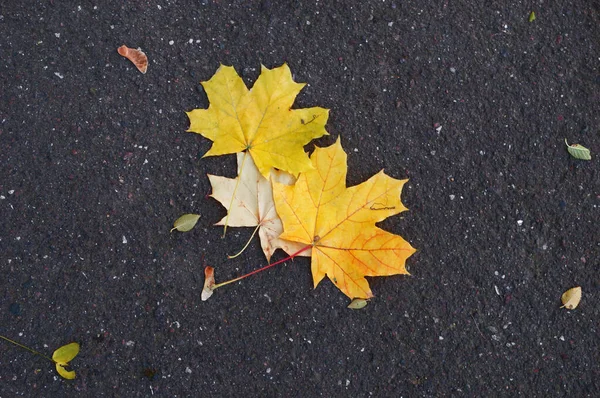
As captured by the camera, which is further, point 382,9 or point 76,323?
point 382,9

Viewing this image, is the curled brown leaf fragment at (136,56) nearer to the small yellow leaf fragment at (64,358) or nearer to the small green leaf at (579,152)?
the small yellow leaf fragment at (64,358)

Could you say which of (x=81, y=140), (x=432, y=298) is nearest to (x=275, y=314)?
(x=432, y=298)

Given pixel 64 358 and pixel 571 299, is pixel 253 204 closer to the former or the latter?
pixel 64 358

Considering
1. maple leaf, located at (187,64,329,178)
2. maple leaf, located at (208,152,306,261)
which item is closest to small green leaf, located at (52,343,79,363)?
maple leaf, located at (208,152,306,261)

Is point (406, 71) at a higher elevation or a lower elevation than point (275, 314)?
higher

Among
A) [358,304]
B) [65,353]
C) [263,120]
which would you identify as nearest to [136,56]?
[263,120]

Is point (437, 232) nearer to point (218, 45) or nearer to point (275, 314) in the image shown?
point (275, 314)
